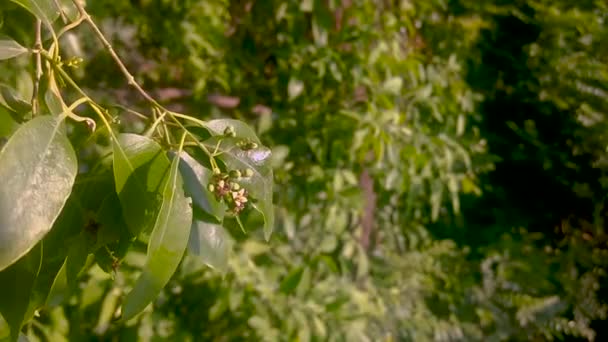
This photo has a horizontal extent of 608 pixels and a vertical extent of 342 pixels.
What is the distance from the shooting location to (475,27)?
2.18 meters

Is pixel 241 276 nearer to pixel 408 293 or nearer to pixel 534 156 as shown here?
pixel 408 293

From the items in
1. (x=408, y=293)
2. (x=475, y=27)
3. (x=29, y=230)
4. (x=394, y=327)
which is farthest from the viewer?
(x=475, y=27)

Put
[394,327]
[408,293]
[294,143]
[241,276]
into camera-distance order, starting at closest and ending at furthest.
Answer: [241,276]
[294,143]
[394,327]
[408,293]

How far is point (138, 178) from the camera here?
19.0 inches

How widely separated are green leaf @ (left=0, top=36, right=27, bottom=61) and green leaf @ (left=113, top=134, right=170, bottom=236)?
4.0 inches

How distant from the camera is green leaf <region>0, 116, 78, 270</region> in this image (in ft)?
1.24

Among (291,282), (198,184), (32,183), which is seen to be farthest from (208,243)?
(291,282)

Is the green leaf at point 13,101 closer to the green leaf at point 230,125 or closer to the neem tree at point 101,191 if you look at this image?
the neem tree at point 101,191

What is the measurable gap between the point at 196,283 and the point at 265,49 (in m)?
0.70

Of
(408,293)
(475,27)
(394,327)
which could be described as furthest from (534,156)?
(394,327)

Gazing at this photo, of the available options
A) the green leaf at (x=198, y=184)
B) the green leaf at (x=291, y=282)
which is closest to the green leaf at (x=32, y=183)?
the green leaf at (x=198, y=184)

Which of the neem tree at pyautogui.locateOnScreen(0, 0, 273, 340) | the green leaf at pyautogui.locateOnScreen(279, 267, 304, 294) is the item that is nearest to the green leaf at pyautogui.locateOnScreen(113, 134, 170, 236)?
the neem tree at pyautogui.locateOnScreen(0, 0, 273, 340)

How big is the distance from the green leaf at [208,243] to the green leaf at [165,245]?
0.23 feet

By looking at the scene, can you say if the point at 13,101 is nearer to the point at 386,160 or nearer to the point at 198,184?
the point at 198,184
